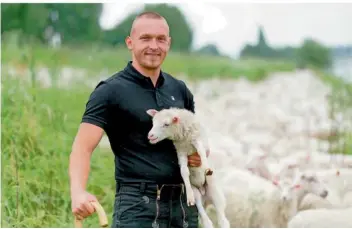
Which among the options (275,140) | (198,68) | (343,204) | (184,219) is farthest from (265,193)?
(198,68)

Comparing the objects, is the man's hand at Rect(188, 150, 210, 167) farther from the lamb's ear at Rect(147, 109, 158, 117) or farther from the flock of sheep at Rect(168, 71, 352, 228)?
the lamb's ear at Rect(147, 109, 158, 117)

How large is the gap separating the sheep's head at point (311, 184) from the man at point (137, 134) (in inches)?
175

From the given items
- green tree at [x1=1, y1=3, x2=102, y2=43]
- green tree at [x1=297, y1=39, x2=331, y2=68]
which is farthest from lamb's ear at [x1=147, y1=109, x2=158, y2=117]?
green tree at [x1=297, y1=39, x2=331, y2=68]

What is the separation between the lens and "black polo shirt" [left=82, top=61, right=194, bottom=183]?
13.0 feet

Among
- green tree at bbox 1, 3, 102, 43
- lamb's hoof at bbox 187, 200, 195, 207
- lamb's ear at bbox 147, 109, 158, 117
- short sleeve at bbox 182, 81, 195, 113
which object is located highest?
green tree at bbox 1, 3, 102, 43

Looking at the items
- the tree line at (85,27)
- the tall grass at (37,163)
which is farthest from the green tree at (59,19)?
the tall grass at (37,163)

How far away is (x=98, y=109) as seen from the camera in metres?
3.96

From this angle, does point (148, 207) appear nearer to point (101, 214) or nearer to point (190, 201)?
point (190, 201)

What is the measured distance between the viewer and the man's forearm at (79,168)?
385 centimetres

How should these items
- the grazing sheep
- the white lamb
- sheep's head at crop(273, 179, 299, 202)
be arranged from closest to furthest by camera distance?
the white lamb < sheep's head at crop(273, 179, 299, 202) < the grazing sheep

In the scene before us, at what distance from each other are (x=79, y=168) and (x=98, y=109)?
31 cm

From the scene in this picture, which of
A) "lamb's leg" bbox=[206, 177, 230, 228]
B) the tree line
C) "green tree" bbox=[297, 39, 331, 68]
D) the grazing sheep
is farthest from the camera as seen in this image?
"green tree" bbox=[297, 39, 331, 68]

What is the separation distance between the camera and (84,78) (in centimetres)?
1319

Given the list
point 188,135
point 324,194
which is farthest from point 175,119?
point 324,194
